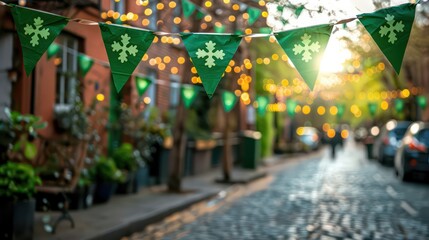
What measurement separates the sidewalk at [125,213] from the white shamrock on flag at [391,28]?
4.43 metres

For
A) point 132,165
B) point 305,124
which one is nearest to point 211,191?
point 132,165

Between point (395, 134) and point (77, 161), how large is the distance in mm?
15969

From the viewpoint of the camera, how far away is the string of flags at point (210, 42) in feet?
17.7

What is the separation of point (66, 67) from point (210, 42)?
705cm

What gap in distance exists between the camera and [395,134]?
75.4 ft

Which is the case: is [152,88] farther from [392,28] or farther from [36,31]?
[392,28]

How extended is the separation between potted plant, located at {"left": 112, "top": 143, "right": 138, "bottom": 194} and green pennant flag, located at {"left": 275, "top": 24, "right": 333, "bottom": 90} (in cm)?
783

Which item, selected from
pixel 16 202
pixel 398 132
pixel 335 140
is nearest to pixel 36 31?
pixel 16 202

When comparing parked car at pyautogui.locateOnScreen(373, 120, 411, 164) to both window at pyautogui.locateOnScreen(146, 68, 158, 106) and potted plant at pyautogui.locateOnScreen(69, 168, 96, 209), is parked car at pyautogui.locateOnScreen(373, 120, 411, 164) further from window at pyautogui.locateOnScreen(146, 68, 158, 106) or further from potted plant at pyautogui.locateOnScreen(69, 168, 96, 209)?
potted plant at pyautogui.locateOnScreen(69, 168, 96, 209)

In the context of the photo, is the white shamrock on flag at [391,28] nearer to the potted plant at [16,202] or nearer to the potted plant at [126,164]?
the potted plant at [16,202]

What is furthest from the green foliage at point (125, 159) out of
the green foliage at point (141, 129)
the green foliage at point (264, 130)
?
the green foliage at point (264, 130)

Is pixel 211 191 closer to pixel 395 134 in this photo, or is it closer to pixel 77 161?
pixel 77 161

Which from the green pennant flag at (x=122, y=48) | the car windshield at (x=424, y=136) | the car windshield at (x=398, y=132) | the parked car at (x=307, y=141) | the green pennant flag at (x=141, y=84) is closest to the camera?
the green pennant flag at (x=122, y=48)

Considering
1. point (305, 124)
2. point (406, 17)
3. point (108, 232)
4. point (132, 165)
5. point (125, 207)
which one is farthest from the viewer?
point (305, 124)
